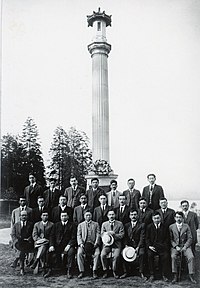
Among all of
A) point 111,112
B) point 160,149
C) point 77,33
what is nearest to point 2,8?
point 77,33

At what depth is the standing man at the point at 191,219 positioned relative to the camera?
3834 millimetres

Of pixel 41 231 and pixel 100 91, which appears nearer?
pixel 41 231

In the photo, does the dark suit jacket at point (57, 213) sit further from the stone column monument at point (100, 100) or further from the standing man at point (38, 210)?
the stone column monument at point (100, 100)

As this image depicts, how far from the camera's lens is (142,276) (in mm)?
3676

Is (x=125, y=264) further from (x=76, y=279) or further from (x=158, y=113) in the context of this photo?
(x=158, y=113)

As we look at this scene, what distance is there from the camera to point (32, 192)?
4.25 m

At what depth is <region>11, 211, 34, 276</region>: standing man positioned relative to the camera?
3.89 metres

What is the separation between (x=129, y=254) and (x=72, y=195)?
1005mm

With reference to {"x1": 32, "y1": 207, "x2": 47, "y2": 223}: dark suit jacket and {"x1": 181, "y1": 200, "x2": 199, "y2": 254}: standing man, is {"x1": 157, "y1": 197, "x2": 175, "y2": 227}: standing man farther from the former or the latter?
{"x1": 32, "y1": 207, "x2": 47, "y2": 223}: dark suit jacket

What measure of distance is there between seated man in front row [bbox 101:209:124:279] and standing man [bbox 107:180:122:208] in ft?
0.52

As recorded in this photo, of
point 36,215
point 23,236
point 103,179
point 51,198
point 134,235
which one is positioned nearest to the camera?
point 134,235

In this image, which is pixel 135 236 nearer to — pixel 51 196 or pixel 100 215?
pixel 100 215

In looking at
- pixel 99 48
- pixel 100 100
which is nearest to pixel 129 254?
pixel 100 100

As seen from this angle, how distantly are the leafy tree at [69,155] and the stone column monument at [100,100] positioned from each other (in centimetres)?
15
